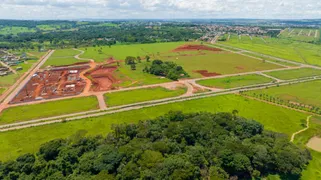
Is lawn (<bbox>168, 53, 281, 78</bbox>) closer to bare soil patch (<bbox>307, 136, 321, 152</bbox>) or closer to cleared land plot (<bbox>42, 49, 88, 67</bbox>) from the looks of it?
bare soil patch (<bbox>307, 136, 321, 152</bbox>)

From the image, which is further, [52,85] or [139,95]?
[52,85]

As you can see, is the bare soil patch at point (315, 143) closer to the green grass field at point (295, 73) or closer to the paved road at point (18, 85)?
the green grass field at point (295, 73)

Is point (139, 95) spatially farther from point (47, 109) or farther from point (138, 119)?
point (47, 109)

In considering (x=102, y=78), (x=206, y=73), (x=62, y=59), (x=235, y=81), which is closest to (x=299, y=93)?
(x=235, y=81)

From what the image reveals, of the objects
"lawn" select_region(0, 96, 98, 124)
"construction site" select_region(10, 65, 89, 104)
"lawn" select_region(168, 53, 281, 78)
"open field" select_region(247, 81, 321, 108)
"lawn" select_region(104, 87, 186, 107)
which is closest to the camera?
"lawn" select_region(0, 96, 98, 124)

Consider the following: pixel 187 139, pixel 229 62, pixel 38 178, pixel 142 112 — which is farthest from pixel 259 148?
pixel 229 62

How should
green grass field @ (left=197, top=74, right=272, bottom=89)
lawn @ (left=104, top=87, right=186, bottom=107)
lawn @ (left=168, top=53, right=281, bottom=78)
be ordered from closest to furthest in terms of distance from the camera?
lawn @ (left=104, top=87, right=186, bottom=107)
green grass field @ (left=197, top=74, right=272, bottom=89)
lawn @ (left=168, top=53, right=281, bottom=78)

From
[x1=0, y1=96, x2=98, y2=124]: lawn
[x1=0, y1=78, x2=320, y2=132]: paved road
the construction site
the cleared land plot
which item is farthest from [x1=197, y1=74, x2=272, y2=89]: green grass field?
the cleared land plot
